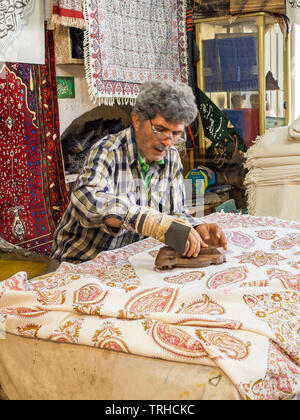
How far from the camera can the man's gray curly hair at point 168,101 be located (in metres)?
2.02

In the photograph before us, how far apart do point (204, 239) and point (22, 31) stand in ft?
5.85

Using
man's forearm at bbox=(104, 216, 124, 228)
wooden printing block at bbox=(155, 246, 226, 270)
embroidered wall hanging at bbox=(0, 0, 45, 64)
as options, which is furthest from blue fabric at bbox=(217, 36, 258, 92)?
wooden printing block at bbox=(155, 246, 226, 270)

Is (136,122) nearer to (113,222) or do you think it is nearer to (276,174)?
(113,222)

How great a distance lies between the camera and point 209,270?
63.4 inches

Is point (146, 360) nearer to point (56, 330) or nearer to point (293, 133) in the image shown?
point (56, 330)

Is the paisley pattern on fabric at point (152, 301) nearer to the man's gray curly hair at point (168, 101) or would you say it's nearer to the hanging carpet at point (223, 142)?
the man's gray curly hair at point (168, 101)

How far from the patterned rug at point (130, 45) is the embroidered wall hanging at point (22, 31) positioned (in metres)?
0.35

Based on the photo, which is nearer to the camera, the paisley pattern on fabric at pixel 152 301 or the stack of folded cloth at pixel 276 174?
the paisley pattern on fabric at pixel 152 301

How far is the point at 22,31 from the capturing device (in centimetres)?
285

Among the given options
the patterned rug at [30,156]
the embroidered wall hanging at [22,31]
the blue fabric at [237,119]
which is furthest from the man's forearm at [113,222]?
the blue fabric at [237,119]

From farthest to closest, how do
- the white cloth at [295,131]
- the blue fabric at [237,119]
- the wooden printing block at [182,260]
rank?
the blue fabric at [237,119]
the white cloth at [295,131]
the wooden printing block at [182,260]

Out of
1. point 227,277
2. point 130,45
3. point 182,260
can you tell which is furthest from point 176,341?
point 130,45

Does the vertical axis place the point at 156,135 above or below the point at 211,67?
below
